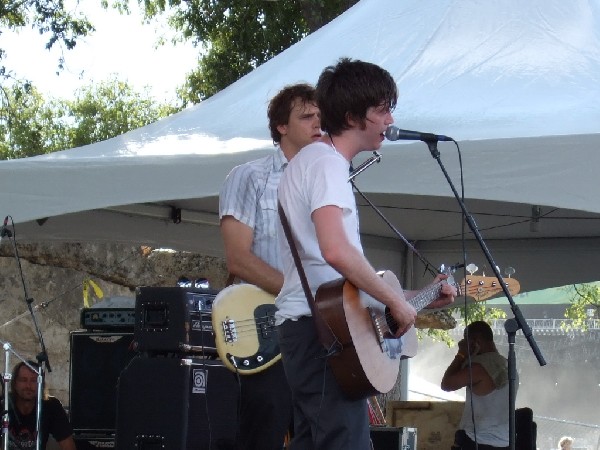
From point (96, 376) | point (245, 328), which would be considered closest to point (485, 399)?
point (96, 376)

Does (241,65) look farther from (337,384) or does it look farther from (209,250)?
(337,384)

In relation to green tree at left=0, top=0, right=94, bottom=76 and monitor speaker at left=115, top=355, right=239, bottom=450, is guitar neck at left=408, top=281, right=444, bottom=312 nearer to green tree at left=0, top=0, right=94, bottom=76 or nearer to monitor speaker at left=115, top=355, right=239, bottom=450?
monitor speaker at left=115, top=355, right=239, bottom=450

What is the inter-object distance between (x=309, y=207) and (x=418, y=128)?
1.69m

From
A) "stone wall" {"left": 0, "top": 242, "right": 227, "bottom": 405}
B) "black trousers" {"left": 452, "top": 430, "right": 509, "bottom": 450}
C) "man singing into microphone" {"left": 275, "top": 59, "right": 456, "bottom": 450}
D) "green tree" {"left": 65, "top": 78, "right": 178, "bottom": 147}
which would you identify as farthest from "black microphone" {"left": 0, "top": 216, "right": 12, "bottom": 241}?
"green tree" {"left": 65, "top": 78, "right": 178, "bottom": 147}

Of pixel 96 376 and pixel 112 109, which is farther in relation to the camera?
pixel 112 109

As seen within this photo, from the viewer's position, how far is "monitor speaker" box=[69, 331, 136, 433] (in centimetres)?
615

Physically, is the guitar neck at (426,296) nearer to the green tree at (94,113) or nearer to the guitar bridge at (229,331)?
the guitar bridge at (229,331)

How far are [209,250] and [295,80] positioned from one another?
1.77 m

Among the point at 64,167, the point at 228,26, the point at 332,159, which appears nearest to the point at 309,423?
the point at 332,159

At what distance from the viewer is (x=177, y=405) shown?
15.2 feet

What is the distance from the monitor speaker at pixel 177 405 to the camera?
4.62 metres

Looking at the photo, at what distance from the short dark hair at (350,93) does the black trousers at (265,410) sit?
3.61 ft

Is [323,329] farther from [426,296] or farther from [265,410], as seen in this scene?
[265,410]

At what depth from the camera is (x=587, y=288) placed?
66.6 ft
